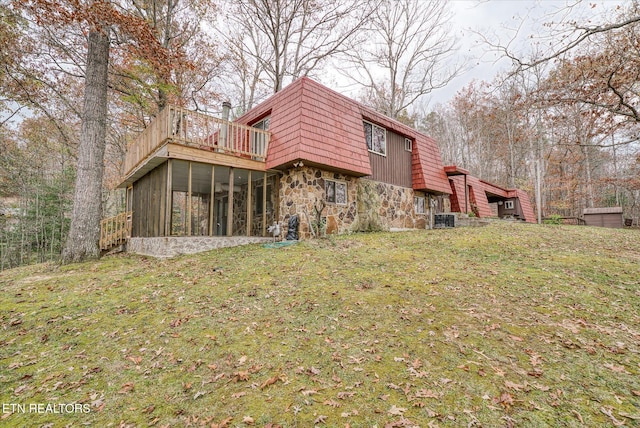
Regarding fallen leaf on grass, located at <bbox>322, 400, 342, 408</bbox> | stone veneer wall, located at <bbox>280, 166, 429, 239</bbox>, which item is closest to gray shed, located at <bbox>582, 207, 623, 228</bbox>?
stone veneer wall, located at <bbox>280, 166, 429, 239</bbox>

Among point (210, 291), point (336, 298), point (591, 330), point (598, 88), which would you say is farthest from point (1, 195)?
point (598, 88)

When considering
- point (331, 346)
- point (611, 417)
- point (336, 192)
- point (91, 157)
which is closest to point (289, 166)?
point (336, 192)

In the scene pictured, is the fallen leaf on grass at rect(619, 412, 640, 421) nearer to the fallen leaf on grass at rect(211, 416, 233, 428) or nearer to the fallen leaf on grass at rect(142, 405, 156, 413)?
the fallen leaf on grass at rect(211, 416, 233, 428)

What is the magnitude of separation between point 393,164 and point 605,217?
12.8 metres

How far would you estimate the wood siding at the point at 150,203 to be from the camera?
360 inches

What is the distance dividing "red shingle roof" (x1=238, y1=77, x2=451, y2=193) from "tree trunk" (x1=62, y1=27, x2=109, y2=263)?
204 inches

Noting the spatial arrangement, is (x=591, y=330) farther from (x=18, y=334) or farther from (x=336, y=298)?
(x=18, y=334)

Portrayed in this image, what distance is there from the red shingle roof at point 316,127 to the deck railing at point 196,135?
26.2 inches

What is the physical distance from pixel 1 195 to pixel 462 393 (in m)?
24.5

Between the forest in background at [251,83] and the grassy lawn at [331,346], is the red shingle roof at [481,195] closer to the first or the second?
the forest in background at [251,83]

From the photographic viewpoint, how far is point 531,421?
2236mm

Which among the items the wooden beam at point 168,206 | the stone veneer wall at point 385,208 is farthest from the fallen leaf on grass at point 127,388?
the stone veneer wall at point 385,208

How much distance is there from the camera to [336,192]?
10547 mm

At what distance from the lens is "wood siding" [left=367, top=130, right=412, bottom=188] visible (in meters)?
12.2
